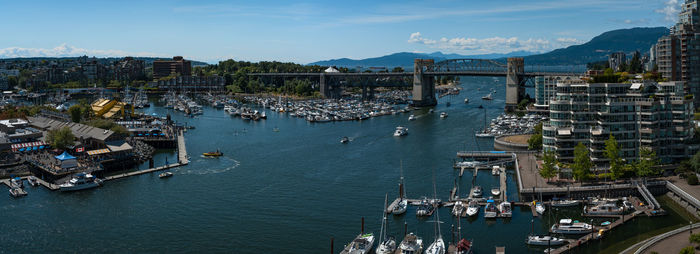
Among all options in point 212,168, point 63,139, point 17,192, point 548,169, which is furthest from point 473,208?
point 63,139

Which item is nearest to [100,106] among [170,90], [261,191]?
[261,191]

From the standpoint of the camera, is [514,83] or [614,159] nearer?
[614,159]

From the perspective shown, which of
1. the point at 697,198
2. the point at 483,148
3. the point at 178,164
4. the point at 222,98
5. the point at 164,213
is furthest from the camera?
the point at 222,98

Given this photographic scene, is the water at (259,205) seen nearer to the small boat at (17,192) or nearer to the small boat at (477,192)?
the small boat at (17,192)

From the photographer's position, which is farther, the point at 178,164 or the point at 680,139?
the point at 178,164

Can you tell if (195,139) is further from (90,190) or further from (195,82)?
(195,82)

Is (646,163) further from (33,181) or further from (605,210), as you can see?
(33,181)

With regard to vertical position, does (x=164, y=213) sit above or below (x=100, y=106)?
below
